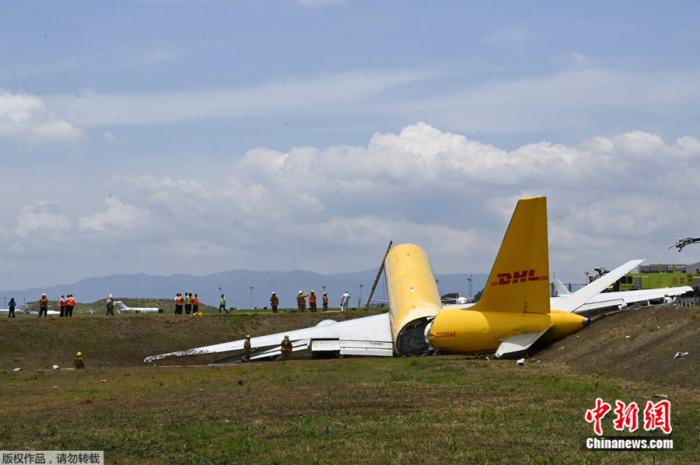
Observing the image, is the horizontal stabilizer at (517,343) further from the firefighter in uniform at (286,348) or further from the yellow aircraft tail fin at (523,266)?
the firefighter in uniform at (286,348)

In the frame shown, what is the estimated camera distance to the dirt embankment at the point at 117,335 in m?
54.5

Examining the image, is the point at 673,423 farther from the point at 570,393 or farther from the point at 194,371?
the point at 194,371

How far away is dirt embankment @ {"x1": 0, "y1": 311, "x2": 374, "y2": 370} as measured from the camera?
54469 mm

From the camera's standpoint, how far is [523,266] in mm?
36625

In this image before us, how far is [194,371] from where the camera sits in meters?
39.6

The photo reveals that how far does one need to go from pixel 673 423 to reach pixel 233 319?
52.3 metres

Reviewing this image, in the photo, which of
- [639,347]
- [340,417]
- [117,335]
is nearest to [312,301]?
[117,335]

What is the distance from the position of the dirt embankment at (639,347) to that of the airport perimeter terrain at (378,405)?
82 millimetres

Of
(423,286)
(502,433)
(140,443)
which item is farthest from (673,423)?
(423,286)

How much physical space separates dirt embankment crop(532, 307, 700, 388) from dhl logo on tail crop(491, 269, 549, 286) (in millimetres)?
2790

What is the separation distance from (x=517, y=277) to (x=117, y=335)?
1239 inches

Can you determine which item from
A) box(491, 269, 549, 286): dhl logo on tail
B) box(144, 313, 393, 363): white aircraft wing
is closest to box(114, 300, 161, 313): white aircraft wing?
box(144, 313, 393, 363): white aircraft wing

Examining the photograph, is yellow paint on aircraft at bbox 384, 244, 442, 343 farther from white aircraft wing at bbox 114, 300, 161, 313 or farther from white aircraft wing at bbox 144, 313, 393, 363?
white aircraft wing at bbox 114, 300, 161, 313

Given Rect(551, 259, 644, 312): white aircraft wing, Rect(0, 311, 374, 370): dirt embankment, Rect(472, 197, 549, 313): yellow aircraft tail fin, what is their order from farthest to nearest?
Rect(0, 311, 374, 370): dirt embankment
Rect(551, 259, 644, 312): white aircraft wing
Rect(472, 197, 549, 313): yellow aircraft tail fin
